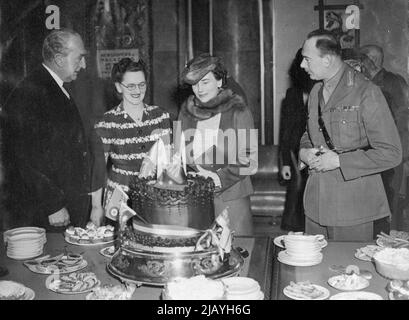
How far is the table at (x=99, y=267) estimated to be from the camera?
1.91m

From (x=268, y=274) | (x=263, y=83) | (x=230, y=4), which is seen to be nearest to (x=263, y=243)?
(x=268, y=274)

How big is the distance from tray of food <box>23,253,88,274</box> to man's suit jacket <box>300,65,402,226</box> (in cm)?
152

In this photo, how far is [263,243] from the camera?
8.55 feet

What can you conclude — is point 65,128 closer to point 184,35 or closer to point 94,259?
point 94,259

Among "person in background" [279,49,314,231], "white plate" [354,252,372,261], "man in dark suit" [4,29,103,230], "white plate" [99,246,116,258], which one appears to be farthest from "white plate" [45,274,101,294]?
Result: "person in background" [279,49,314,231]

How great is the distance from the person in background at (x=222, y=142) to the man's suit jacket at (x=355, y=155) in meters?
0.46

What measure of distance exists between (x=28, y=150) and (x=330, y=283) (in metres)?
2.20

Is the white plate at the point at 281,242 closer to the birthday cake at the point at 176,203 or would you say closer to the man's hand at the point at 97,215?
the birthday cake at the point at 176,203

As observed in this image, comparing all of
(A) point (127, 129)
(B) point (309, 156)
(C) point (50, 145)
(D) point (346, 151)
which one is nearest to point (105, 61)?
(C) point (50, 145)

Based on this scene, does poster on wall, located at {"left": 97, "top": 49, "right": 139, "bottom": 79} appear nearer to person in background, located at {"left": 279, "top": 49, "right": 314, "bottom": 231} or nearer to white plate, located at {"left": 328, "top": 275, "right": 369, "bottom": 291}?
person in background, located at {"left": 279, "top": 49, "right": 314, "bottom": 231}

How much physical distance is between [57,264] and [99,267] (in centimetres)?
20

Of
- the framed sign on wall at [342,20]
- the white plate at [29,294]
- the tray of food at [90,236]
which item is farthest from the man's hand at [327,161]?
the framed sign on wall at [342,20]

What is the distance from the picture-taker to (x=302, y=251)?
224cm
